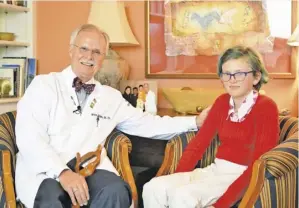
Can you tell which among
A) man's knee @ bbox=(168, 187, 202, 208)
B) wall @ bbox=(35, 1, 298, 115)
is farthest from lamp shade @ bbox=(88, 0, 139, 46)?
man's knee @ bbox=(168, 187, 202, 208)

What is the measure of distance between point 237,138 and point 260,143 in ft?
0.51

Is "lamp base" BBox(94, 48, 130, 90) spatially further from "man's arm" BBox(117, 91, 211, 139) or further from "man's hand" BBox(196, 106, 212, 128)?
"man's hand" BBox(196, 106, 212, 128)

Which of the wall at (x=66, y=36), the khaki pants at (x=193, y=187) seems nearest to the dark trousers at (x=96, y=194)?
the khaki pants at (x=193, y=187)

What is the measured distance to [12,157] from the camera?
6.36ft

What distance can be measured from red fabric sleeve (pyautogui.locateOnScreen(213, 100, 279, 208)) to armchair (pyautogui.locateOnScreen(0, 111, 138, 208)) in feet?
1.60

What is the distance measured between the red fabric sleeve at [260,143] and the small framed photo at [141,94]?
3.09 ft

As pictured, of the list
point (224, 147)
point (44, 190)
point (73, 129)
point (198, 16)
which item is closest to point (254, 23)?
point (198, 16)

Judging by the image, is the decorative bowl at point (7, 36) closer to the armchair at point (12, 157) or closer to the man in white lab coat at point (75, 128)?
the armchair at point (12, 157)

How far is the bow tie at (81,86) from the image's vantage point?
6.79 ft

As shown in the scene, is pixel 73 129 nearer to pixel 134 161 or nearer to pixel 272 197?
pixel 134 161

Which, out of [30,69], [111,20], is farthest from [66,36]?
[111,20]

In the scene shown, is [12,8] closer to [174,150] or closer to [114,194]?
[174,150]

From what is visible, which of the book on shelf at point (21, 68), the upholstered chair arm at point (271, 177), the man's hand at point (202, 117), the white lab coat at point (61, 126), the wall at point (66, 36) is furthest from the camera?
the book on shelf at point (21, 68)

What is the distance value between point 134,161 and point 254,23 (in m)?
1.21
